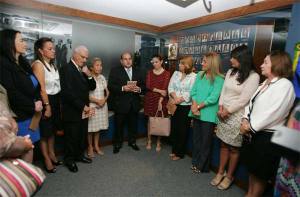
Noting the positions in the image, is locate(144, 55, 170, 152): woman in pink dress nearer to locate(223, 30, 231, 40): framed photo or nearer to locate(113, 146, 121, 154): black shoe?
locate(113, 146, 121, 154): black shoe

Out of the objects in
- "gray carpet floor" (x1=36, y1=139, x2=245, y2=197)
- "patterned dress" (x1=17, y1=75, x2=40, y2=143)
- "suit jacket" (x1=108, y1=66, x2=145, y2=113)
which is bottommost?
"gray carpet floor" (x1=36, y1=139, x2=245, y2=197)

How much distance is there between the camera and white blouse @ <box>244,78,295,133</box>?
62.7 inches

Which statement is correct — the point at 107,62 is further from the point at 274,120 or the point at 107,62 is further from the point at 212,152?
the point at 274,120

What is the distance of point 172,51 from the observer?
361 cm

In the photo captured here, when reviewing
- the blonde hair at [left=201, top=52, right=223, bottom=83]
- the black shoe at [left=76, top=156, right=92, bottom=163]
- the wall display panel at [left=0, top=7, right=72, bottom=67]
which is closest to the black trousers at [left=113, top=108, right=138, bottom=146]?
the black shoe at [left=76, top=156, right=92, bottom=163]

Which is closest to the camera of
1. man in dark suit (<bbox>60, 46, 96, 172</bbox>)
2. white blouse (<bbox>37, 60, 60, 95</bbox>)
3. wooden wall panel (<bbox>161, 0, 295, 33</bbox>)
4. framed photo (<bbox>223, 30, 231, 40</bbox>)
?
wooden wall panel (<bbox>161, 0, 295, 33</bbox>)

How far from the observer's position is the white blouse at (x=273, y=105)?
5.23 ft

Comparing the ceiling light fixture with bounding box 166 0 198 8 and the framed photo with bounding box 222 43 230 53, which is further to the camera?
the framed photo with bounding box 222 43 230 53

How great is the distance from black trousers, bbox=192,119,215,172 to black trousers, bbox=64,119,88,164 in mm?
1479

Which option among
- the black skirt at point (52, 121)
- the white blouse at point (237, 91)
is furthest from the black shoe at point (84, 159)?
the white blouse at point (237, 91)

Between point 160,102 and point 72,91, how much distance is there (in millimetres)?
1280

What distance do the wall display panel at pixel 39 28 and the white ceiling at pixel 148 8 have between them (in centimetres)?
27

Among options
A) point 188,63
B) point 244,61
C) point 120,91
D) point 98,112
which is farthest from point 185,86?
point 98,112

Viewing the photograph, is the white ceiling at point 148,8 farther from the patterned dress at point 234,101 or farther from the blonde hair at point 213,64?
the patterned dress at point 234,101
